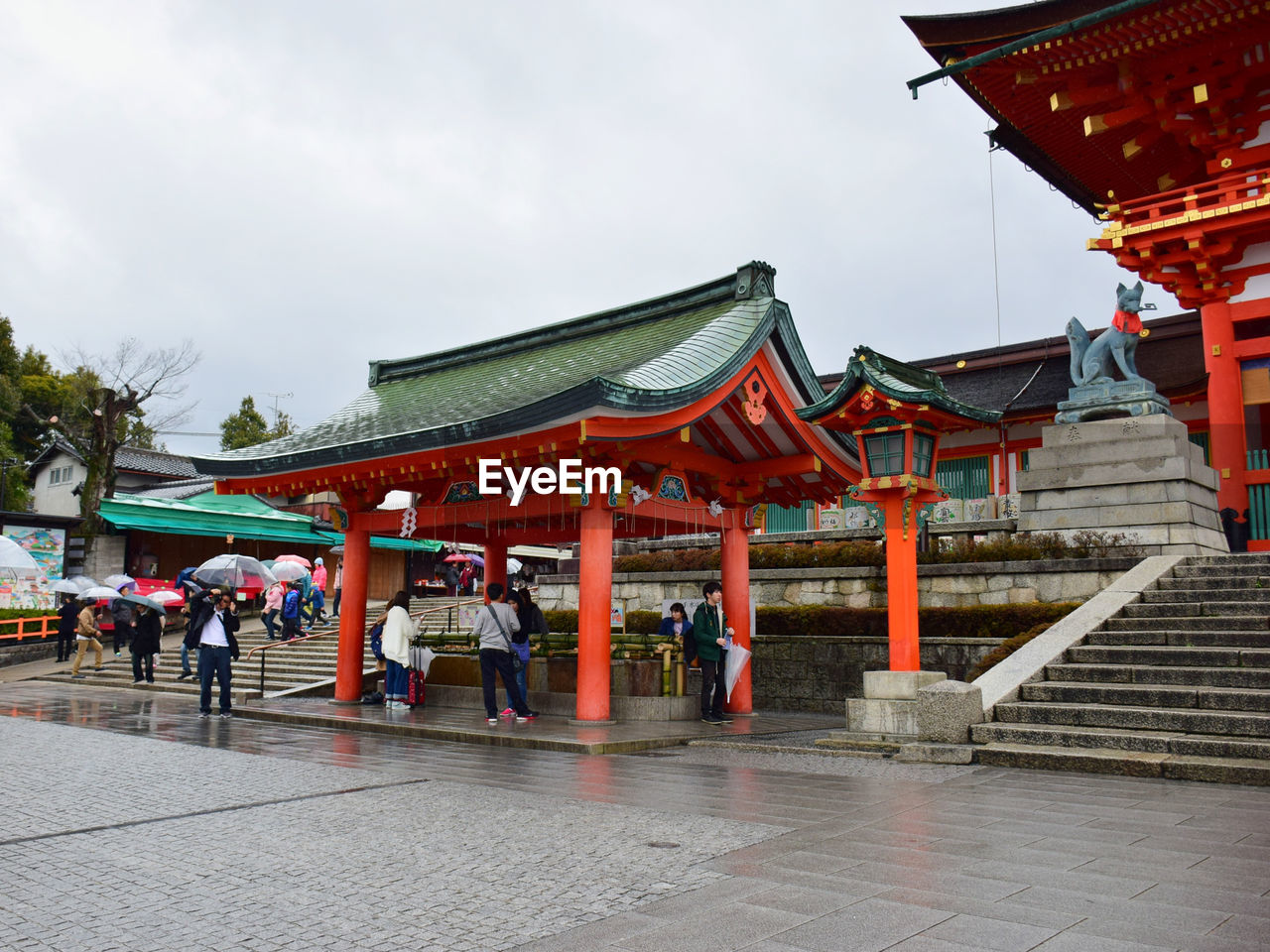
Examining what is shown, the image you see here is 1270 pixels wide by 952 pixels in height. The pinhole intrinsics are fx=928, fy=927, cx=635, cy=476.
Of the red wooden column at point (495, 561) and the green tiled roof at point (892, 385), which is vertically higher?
the green tiled roof at point (892, 385)

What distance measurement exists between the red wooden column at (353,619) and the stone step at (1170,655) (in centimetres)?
1027

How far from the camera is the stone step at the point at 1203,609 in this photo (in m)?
10.5

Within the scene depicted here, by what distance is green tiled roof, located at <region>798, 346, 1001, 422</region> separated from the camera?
10.4m

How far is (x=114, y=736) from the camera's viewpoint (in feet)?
36.6

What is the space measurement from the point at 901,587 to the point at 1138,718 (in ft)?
9.23

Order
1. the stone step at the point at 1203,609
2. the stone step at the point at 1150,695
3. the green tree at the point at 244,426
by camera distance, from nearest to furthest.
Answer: the stone step at the point at 1150,695 → the stone step at the point at 1203,609 → the green tree at the point at 244,426

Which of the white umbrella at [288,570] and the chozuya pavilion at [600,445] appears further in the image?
the white umbrella at [288,570]

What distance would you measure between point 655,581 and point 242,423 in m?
37.5

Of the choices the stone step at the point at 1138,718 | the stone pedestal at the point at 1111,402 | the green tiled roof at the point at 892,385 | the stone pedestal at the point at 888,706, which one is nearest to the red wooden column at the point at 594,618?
the green tiled roof at the point at 892,385

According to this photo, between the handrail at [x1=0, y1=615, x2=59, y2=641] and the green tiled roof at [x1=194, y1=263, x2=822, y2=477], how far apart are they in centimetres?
1325

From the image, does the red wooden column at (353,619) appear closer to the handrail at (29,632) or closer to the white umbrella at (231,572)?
the white umbrella at (231,572)

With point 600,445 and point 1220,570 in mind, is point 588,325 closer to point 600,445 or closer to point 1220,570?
point 600,445

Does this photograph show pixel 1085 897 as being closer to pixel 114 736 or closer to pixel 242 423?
pixel 114 736

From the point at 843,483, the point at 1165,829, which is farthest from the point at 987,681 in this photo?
the point at 843,483
